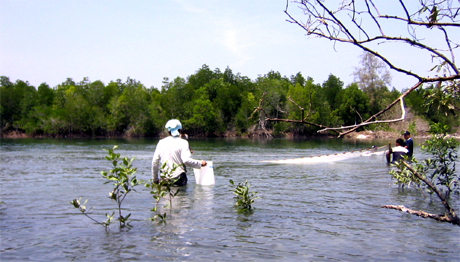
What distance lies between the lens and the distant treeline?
11144 centimetres

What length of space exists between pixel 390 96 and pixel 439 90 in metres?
119

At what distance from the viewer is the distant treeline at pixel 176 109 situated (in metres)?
111

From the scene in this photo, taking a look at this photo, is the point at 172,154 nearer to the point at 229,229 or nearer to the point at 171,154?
the point at 171,154

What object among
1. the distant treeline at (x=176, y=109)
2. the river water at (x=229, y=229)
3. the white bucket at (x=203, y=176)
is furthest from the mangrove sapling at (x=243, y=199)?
the distant treeline at (x=176, y=109)

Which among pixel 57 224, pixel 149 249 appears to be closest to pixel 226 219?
pixel 149 249

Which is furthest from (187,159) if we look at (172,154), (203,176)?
(203,176)

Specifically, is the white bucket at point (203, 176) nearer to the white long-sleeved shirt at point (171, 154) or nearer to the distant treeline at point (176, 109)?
the white long-sleeved shirt at point (171, 154)

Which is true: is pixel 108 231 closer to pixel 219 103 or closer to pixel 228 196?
pixel 228 196

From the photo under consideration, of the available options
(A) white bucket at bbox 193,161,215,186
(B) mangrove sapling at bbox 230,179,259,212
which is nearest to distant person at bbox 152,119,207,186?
(B) mangrove sapling at bbox 230,179,259,212

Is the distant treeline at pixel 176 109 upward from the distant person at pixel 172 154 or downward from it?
upward

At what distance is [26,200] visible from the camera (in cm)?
1197

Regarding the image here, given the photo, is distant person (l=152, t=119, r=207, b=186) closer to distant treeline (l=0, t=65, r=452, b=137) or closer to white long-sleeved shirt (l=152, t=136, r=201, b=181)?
white long-sleeved shirt (l=152, t=136, r=201, b=181)

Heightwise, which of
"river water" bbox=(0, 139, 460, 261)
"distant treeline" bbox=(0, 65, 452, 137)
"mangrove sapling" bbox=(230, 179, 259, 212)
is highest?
"distant treeline" bbox=(0, 65, 452, 137)

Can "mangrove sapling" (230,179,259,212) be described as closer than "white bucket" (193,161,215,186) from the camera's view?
Yes
